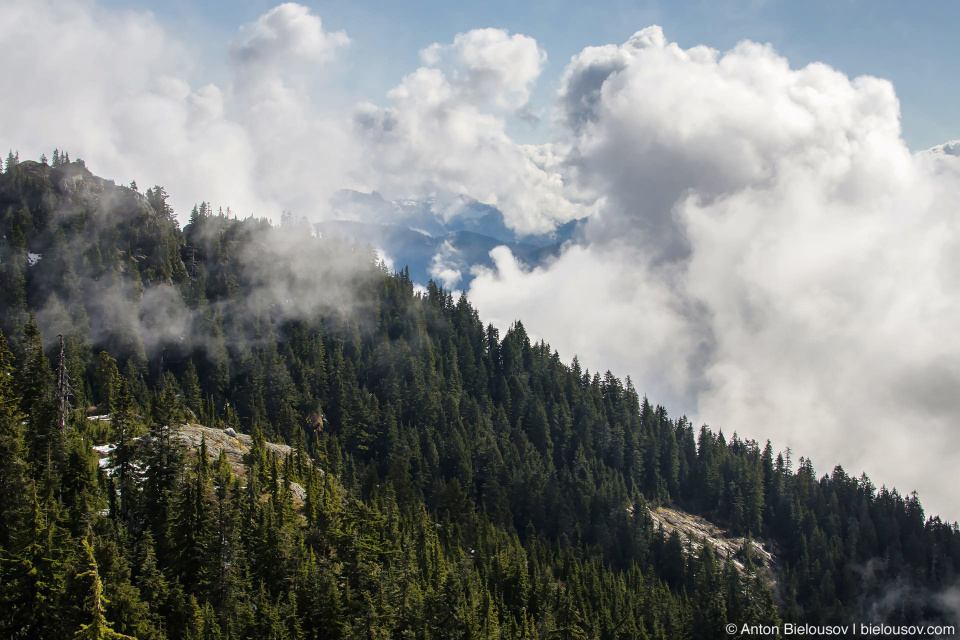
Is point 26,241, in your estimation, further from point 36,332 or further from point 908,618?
point 908,618

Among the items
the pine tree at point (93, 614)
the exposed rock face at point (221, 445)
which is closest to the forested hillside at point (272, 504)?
the pine tree at point (93, 614)

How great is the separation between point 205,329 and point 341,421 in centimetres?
4760

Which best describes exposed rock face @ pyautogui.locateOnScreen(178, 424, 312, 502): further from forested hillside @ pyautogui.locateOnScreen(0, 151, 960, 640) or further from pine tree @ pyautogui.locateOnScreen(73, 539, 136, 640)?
pine tree @ pyautogui.locateOnScreen(73, 539, 136, 640)

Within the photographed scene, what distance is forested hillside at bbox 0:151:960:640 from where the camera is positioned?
57.3 metres

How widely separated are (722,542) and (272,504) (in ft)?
511

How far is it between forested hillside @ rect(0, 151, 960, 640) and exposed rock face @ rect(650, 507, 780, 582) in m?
3.48

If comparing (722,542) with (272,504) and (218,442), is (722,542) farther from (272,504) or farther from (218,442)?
(272,504)

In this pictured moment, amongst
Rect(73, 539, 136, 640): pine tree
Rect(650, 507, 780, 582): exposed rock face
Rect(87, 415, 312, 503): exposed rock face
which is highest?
Rect(87, 415, 312, 503): exposed rock face

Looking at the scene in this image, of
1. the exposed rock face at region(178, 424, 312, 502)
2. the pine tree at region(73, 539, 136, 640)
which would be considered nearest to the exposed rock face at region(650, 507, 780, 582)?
the exposed rock face at region(178, 424, 312, 502)

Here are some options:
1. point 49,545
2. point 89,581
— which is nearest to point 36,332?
point 49,545

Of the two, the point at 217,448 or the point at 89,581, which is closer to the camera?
the point at 89,581

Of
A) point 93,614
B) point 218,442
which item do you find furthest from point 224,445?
point 93,614

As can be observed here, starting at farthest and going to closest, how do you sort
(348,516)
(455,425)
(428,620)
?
(455,425)
(348,516)
(428,620)

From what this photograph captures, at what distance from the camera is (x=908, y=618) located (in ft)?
625
